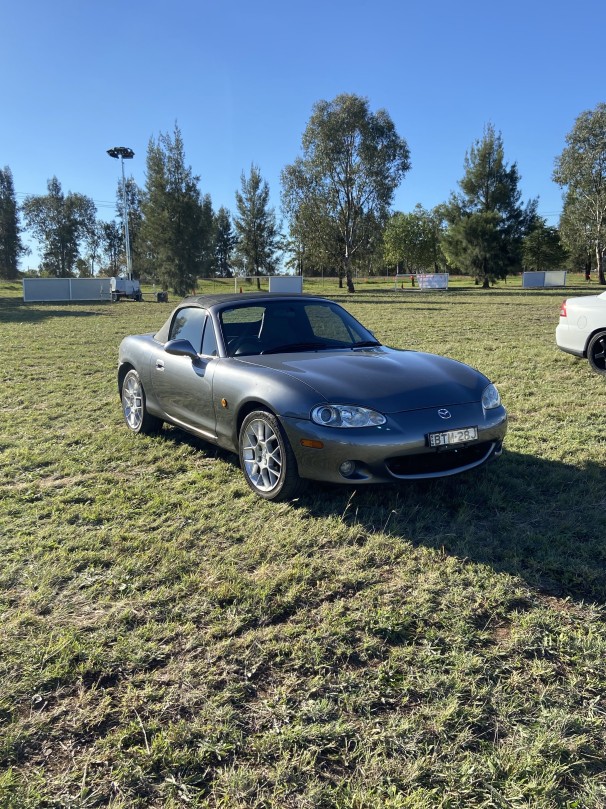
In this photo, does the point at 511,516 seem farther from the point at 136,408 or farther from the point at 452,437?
the point at 136,408

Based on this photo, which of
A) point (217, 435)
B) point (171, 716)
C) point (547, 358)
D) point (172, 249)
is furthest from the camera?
point (172, 249)

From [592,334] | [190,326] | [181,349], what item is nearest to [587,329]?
[592,334]

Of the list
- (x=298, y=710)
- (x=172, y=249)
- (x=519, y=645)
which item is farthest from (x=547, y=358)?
(x=172, y=249)

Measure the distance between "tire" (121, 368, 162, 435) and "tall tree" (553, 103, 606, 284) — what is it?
1669 inches

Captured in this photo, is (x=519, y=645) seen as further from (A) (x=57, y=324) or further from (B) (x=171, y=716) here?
(A) (x=57, y=324)

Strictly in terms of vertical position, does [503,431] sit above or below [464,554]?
above

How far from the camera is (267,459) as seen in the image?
4023mm

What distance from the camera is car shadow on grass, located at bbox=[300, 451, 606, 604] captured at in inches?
121

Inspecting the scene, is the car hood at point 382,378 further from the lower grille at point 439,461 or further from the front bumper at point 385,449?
the lower grille at point 439,461

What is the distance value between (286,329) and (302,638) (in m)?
2.88

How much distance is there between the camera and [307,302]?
17.1 ft

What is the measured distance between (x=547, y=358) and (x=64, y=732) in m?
9.45

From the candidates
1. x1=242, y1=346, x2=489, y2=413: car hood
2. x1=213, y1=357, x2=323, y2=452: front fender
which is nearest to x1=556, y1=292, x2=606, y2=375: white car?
x1=242, y1=346, x2=489, y2=413: car hood

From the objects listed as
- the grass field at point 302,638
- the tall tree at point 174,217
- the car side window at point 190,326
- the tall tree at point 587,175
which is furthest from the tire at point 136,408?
the tall tree at point 587,175
